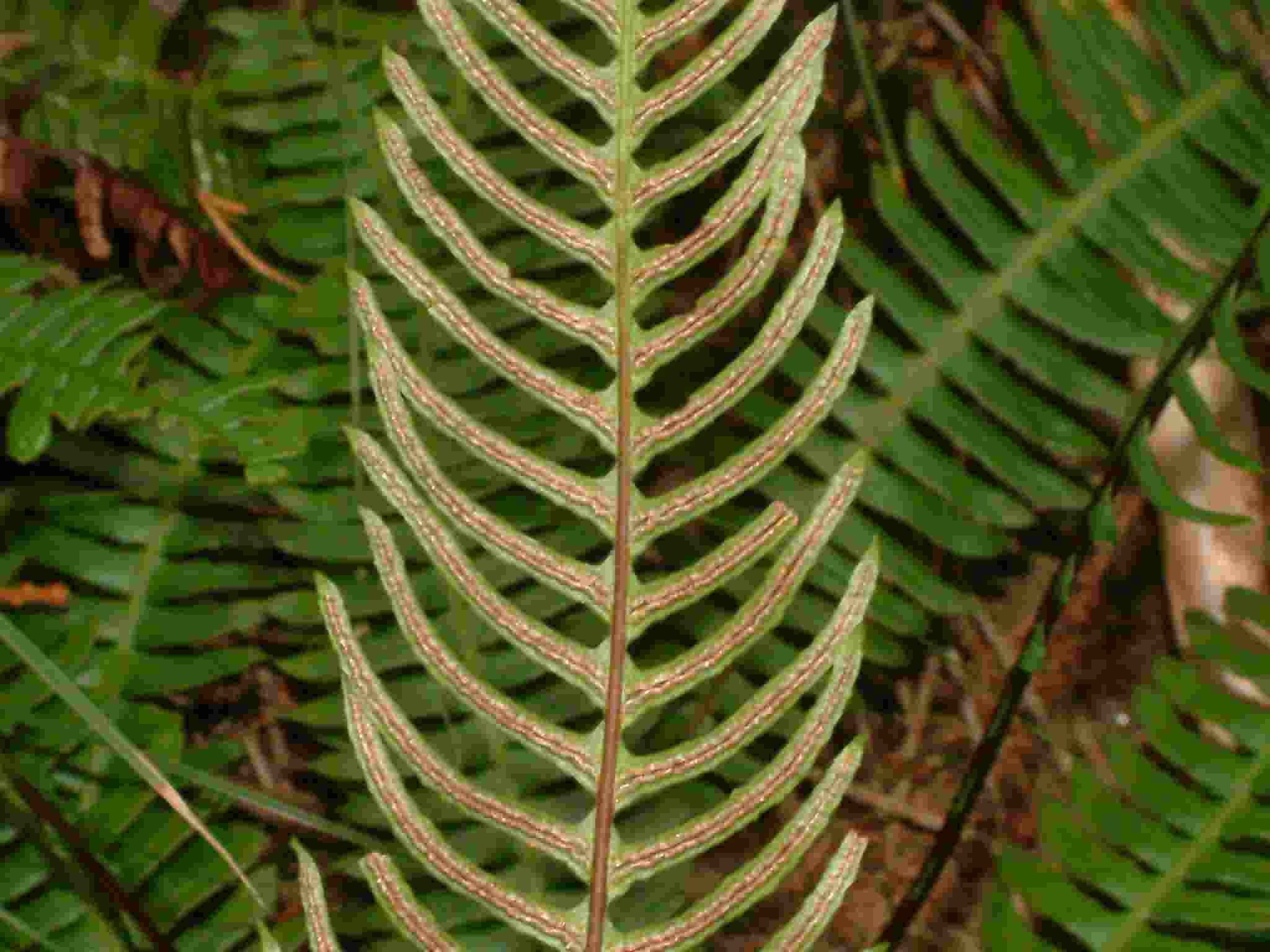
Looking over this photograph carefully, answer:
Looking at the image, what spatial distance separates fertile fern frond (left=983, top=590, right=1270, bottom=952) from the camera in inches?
60.5

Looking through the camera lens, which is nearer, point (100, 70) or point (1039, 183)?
point (1039, 183)

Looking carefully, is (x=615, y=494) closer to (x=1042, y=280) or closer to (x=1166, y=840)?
(x=1166, y=840)

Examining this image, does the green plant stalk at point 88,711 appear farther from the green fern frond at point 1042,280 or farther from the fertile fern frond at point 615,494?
the green fern frond at point 1042,280

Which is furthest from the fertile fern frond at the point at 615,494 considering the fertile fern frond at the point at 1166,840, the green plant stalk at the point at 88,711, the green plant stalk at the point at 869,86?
the green plant stalk at the point at 869,86

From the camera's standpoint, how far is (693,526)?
1795 mm

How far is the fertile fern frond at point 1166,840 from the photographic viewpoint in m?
1.54

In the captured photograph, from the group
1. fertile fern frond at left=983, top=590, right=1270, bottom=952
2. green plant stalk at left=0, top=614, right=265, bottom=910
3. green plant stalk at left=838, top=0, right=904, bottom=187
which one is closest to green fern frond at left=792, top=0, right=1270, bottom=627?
green plant stalk at left=838, top=0, right=904, bottom=187

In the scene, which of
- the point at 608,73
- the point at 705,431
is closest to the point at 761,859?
the point at 608,73

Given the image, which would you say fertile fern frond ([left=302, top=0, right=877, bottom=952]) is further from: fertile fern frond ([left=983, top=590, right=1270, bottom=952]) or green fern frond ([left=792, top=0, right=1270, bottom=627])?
green fern frond ([left=792, top=0, right=1270, bottom=627])

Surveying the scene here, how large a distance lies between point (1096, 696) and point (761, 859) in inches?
57.6

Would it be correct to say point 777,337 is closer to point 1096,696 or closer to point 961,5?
point 1096,696

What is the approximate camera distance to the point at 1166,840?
62.6 inches

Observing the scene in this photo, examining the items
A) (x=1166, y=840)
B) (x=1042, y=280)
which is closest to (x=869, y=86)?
(x=1042, y=280)

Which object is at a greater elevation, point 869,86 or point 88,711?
point 869,86
